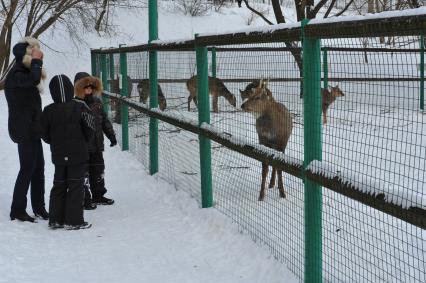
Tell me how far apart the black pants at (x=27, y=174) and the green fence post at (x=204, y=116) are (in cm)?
164

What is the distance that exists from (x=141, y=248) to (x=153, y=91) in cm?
309

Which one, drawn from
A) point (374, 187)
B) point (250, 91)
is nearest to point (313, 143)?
point (374, 187)

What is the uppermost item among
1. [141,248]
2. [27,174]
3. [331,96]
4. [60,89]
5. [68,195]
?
[60,89]

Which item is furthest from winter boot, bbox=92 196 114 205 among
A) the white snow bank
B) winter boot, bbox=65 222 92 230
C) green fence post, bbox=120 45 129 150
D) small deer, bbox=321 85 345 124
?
the white snow bank

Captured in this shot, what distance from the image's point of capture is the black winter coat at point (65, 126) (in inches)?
223

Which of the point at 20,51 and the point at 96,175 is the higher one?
the point at 20,51

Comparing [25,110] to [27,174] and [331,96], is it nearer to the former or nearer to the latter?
[27,174]

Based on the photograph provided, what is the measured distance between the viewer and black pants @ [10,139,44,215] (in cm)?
582

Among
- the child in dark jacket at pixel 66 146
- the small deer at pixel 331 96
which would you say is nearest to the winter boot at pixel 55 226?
the child in dark jacket at pixel 66 146

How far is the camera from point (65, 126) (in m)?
5.67

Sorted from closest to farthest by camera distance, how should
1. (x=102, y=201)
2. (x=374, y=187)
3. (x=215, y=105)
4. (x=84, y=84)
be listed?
(x=374, y=187) < (x=84, y=84) < (x=215, y=105) < (x=102, y=201)

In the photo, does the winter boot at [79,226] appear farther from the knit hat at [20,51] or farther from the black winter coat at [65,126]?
the knit hat at [20,51]

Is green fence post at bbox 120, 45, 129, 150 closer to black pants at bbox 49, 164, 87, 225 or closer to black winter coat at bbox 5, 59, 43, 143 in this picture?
black winter coat at bbox 5, 59, 43, 143

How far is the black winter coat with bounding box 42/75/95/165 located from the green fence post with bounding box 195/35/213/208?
1131 millimetres
